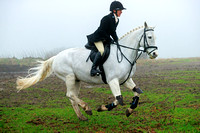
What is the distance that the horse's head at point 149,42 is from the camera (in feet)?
21.1

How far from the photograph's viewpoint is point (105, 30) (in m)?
6.91

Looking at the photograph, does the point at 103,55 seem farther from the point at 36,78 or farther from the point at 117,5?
the point at 36,78

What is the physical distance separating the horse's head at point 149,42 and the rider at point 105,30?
92 cm

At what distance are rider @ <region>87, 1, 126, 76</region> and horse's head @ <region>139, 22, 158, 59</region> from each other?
923 mm

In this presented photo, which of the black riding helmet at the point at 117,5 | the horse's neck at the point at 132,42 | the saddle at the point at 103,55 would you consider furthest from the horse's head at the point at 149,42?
the saddle at the point at 103,55

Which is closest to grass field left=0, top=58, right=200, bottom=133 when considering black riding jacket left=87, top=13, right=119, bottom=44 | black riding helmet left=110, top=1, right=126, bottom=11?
black riding jacket left=87, top=13, right=119, bottom=44

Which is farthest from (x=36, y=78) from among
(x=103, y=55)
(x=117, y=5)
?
(x=117, y=5)

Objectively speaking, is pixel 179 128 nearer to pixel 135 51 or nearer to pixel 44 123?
pixel 135 51

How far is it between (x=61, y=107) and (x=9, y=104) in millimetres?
2515

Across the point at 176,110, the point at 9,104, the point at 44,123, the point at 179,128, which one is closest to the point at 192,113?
the point at 176,110

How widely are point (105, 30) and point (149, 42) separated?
4.49 ft

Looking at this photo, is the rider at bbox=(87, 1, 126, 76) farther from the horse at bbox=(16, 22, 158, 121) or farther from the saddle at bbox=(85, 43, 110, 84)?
the horse at bbox=(16, 22, 158, 121)

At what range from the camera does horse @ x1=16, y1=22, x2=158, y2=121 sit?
259 inches

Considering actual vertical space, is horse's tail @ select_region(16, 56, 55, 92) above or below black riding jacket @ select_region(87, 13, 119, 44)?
below
